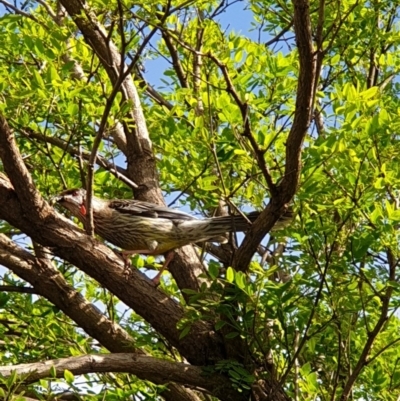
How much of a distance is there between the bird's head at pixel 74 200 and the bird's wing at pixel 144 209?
1.22 feet

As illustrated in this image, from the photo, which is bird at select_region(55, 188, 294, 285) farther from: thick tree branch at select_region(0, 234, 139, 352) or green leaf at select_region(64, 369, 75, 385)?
green leaf at select_region(64, 369, 75, 385)

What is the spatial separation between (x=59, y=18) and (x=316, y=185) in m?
3.07

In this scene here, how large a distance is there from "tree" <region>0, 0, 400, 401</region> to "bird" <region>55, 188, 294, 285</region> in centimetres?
16

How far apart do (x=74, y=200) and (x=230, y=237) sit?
1026mm

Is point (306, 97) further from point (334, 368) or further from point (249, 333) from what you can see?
point (334, 368)

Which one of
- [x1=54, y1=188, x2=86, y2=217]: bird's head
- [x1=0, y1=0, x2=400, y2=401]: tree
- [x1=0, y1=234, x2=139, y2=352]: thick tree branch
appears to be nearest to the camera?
[x1=0, y1=0, x2=400, y2=401]: tree

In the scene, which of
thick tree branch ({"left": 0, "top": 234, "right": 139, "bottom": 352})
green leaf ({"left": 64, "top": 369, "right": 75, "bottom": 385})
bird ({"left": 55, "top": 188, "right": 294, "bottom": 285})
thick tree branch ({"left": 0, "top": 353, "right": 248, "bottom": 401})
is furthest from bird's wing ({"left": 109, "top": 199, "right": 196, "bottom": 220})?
→ green leaf ({"left": 64, "top": 369, "right": 75, "bottom": 385})

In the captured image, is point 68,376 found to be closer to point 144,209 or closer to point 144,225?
point 144,225

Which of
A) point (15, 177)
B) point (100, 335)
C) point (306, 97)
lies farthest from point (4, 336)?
point (306, 97)

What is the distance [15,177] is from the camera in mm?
3816

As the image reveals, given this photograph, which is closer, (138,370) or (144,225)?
(138,370)

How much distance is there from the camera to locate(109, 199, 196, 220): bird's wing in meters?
4.93

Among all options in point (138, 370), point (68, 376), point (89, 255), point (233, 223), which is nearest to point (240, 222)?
point (233, 223)

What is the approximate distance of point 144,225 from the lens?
490 centimetres
